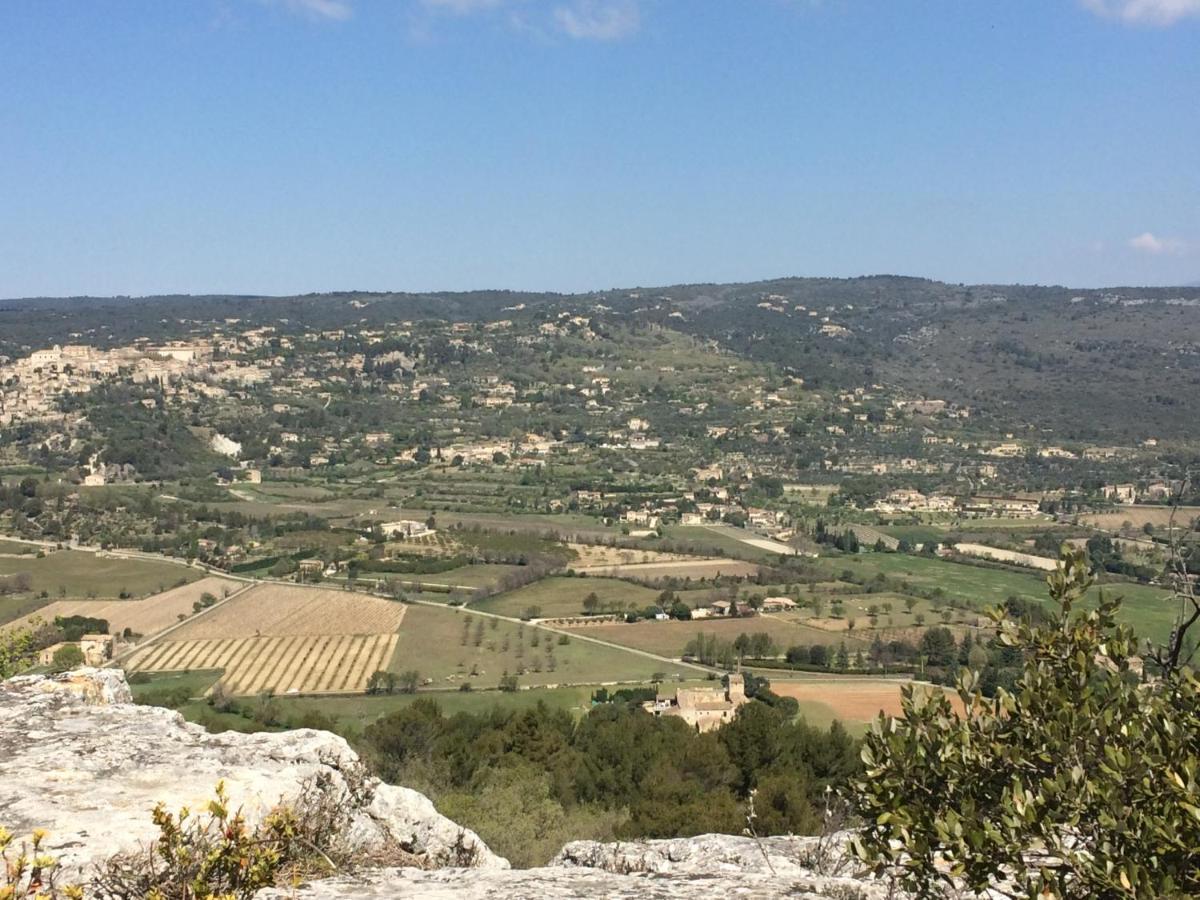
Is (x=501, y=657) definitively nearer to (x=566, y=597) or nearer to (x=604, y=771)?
(x=566, y=597)

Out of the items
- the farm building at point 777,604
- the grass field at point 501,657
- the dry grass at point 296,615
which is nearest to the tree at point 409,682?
the grass field at point 501,657

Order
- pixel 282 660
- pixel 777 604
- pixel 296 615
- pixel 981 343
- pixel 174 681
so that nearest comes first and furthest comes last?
pixel 174 681 → pixel 282 660 → pixel 296 615 → pixel 777 604 → pixel 981 343

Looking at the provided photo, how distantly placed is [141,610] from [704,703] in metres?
30.3

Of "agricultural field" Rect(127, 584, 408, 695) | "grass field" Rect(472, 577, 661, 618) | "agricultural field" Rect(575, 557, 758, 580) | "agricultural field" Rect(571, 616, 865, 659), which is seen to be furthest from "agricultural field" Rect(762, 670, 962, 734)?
"agricultural field" Rect(575, 557, 758, 580)

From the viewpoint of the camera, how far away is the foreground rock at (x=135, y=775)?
4.79 m

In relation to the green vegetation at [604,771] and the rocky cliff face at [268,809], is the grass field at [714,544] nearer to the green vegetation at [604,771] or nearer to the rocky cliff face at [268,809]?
the green vegetation at [604,771]

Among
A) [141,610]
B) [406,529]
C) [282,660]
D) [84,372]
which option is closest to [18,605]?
[141,610]

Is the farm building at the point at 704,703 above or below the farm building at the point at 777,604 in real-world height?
above

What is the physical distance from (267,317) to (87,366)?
60169 millimetres

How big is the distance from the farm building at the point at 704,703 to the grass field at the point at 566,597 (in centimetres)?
1542

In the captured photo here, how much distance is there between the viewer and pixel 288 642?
4319cm

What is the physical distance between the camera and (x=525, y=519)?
75.1 m

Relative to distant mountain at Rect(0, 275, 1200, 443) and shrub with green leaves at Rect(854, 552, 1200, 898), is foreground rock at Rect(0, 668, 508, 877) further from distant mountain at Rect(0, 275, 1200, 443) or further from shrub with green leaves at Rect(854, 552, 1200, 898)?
distant mountain at Rect(0, 275, 1200, 443)

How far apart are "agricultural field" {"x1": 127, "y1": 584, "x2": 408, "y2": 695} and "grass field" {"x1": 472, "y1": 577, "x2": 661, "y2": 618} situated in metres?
5.57
